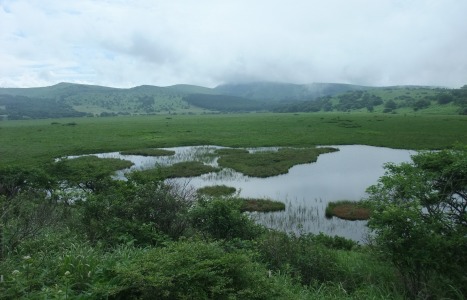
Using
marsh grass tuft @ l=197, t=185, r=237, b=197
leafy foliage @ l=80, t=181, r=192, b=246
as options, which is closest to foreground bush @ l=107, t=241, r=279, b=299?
leafy foliage @ l=80, t=181, r=192, b=246

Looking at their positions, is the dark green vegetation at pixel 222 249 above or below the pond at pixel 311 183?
above

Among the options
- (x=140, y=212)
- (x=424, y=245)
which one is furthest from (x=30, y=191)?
(x=424, y=245)

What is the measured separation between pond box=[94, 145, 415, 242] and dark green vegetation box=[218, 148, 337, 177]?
1.00 metres

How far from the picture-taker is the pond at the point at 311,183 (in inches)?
893

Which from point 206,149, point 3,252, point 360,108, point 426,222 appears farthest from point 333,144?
point 360,108

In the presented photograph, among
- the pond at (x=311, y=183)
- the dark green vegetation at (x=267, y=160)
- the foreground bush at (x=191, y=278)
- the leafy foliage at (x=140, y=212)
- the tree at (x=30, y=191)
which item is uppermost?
the foreground bush at (x=191, y=278)

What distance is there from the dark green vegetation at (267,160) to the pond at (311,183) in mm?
998

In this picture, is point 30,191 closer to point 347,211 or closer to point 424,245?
point 424,245

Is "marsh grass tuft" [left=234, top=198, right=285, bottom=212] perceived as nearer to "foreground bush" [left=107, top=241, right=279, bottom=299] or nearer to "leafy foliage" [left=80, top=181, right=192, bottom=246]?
"leafy foliage" [left=80, top=181, right=192, bottom=246]

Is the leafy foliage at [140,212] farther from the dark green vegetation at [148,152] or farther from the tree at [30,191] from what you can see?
the dark green vegetation at [148,152]

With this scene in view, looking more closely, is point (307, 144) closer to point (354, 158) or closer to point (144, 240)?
point (354, 158)

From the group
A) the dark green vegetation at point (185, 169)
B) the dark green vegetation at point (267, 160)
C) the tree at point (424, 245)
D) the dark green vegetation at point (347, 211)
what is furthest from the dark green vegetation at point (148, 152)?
→ the tree at point (424, 245)

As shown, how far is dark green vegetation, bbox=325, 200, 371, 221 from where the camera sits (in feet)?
77.9

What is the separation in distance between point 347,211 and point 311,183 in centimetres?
947
